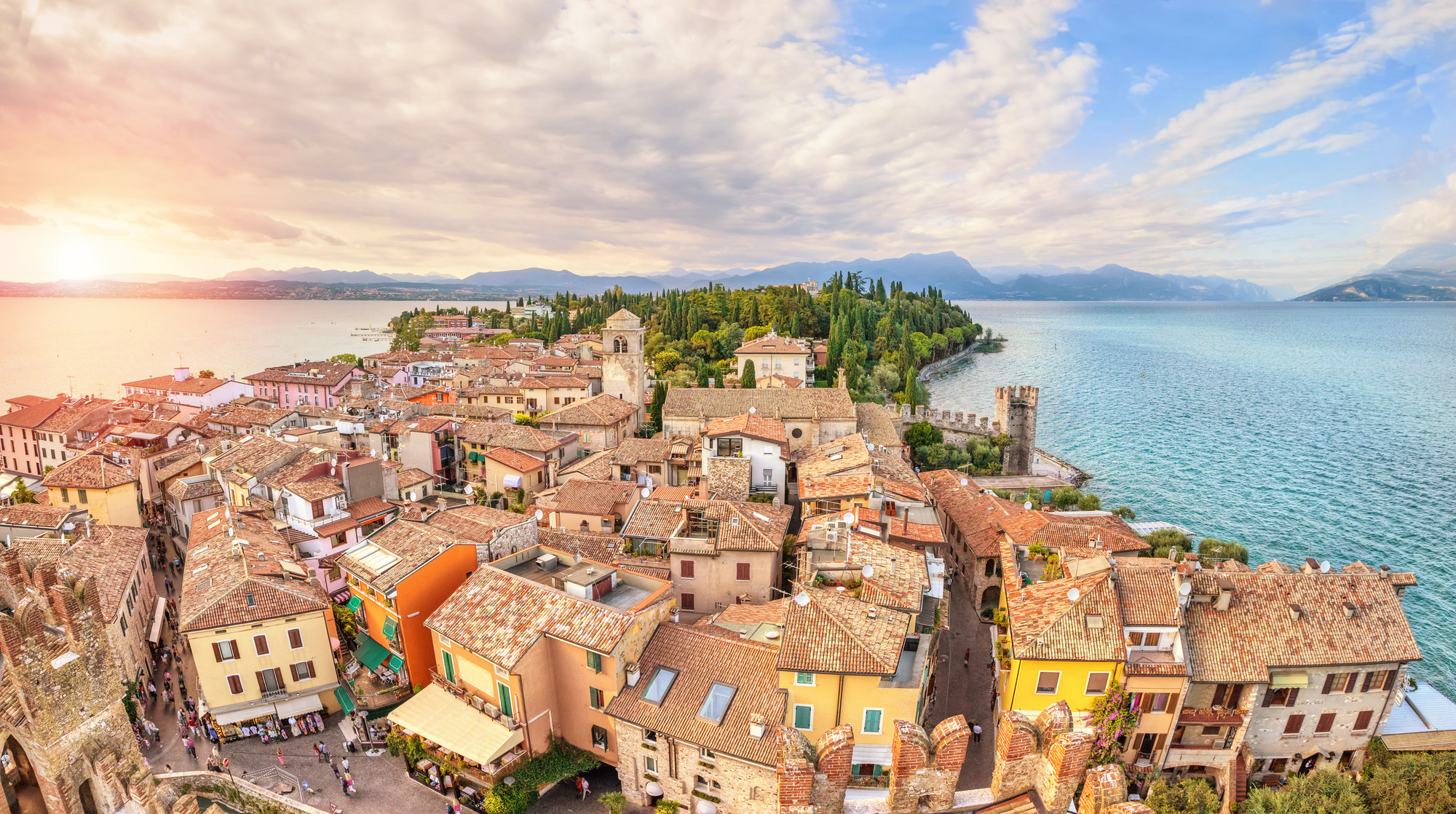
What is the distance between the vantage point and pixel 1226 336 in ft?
614

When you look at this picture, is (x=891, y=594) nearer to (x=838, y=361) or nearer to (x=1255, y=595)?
(x=1255, y=595)

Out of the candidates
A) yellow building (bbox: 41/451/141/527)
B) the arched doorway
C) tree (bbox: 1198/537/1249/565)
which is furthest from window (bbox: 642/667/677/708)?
yellow building (bbox: 41/451/141/527)

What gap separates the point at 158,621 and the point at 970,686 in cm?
3197

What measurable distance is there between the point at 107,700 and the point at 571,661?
9612 mm

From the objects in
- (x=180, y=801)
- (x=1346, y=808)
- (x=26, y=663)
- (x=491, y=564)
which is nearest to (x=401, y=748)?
(x=491, y=564)

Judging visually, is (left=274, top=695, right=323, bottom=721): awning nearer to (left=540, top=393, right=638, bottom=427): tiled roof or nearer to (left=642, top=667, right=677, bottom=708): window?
(left=642, top=667, right=677, bottom=708): window

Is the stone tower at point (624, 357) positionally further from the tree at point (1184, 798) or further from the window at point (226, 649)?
the tree at point (1184, 798)

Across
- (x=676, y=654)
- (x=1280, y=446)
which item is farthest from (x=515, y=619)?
(x=1280, y=446)

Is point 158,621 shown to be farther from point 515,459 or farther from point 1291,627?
point 1291,627

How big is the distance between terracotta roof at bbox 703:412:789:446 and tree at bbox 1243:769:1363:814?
2236cm

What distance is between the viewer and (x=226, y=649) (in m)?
20.2

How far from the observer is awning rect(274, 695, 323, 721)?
21.2m

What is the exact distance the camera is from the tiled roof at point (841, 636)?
16141mm

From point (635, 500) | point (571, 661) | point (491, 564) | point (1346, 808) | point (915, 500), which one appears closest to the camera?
point (1346, 808)
